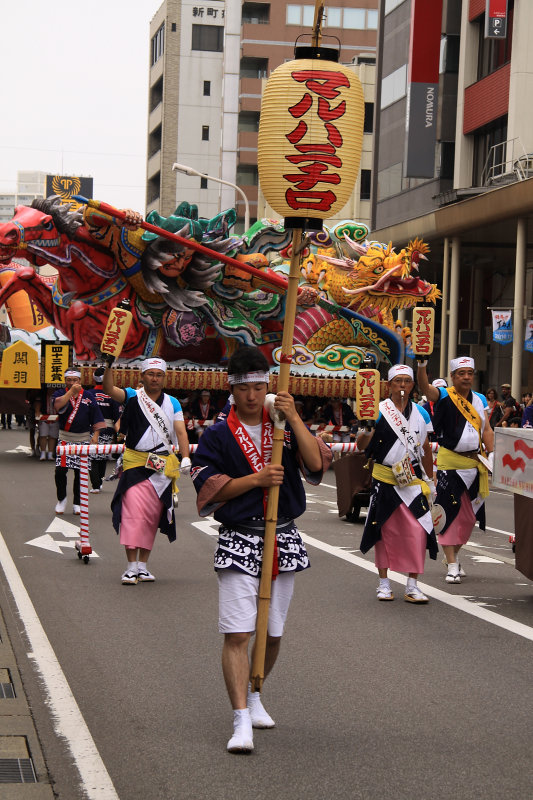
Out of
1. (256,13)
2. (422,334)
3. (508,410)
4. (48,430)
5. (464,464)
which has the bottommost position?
(48,430)

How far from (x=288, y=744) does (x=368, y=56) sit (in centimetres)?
5778

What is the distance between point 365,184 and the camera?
62.3 meters

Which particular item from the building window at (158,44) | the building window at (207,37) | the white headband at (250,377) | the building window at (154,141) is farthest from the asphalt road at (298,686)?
the building window at (154,141)

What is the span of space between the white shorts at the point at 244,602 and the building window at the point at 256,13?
67505 mm

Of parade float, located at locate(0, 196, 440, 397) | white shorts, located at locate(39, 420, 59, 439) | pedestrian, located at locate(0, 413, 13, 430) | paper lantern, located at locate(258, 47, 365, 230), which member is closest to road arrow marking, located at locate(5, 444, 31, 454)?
parade float, located at locate(0, 196, 440, 397)

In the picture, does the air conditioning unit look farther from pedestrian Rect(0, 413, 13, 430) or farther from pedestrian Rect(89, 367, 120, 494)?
pedestrian Rect(89, 367, 120, 494)

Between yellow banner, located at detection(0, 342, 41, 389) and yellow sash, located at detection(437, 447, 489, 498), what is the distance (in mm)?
16903

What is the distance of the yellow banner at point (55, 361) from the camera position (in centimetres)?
2083

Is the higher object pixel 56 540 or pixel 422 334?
pixel 422 334

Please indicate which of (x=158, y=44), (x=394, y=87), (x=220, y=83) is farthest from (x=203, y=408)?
(x=158, y=44)

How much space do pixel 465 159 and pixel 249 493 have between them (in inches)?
1301

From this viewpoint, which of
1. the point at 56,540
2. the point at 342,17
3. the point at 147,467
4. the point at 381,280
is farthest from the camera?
the point at 342,17

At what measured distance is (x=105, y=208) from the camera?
27.1m

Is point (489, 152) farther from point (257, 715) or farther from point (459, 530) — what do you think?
point (257, 715)
